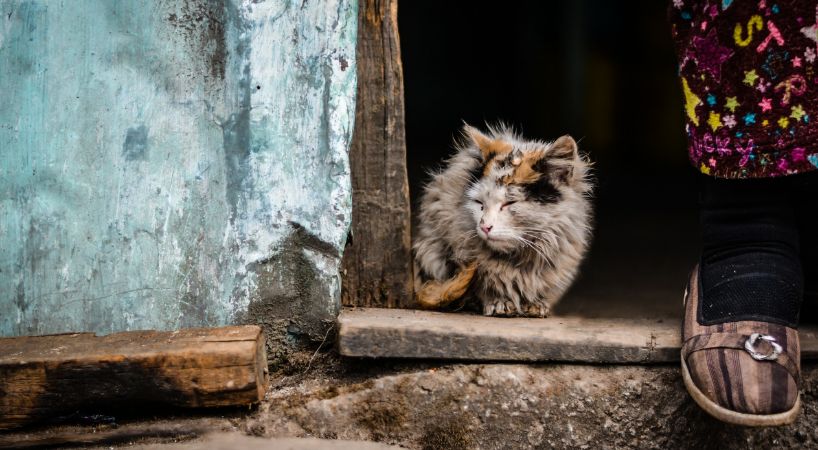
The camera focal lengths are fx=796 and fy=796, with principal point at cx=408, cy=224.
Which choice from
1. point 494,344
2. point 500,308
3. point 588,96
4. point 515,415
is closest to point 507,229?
point 500,308

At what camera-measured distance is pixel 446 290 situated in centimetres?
218

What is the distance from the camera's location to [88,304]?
75.4 inches

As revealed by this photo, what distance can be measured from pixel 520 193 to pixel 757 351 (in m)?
0.72

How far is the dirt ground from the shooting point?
73.8 inches

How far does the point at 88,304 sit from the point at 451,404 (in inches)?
35.6

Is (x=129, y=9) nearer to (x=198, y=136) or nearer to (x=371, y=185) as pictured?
(x=198, y=136)

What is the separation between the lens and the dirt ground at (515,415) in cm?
187

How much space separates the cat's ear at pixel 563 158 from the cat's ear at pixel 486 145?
0.48 feet

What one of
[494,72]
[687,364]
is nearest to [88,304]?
[687,364]

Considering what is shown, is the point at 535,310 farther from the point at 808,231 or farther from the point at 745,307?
the point at 808,231

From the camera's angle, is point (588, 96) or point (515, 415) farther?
point (588, 96)

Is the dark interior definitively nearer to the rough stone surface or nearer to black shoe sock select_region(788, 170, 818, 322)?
black shoe sock select_region(788, 170, 818, 322)

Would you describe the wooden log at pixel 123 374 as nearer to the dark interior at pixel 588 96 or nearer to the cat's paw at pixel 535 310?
the cat's paw at pixel 535 310

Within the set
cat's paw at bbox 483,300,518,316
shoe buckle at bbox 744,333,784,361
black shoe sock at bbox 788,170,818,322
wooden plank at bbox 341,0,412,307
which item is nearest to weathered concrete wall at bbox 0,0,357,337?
wooden plank at bbox 341,0,412,307
